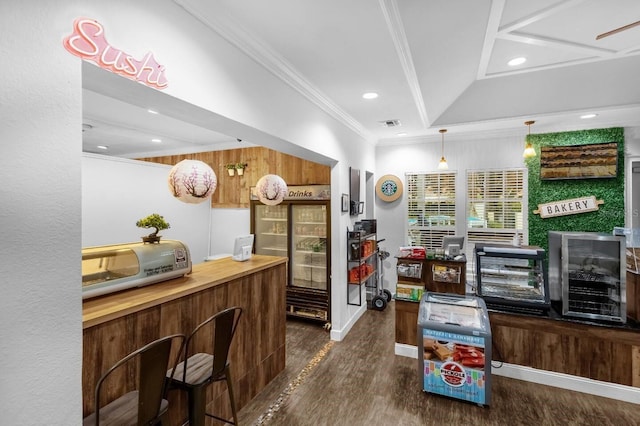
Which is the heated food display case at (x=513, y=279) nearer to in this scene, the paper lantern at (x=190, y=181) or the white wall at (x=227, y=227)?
the paper lantern at (x=190, y=181)

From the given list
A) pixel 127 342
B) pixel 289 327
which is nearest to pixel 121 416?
pixel 127 342

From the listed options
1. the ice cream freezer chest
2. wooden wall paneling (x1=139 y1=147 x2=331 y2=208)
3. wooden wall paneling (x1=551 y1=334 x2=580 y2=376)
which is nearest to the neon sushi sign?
the ice cream freezer chest

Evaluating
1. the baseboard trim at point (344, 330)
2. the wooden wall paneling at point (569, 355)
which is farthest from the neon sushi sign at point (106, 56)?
the wooden wall paneling at point (569, 355)

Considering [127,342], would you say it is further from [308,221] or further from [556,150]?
[556,150]

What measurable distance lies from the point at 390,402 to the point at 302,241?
2.47 meters

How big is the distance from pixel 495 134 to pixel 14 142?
5376 millimetres

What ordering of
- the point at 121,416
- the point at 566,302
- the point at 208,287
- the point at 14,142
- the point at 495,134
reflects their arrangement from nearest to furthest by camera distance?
the point at 14,142, the point at 121,416, the point at 208,287, the point at 566,302, the point at 495,134

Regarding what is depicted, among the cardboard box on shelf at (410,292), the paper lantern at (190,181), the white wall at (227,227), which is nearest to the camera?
the paper lantern at (190,181)

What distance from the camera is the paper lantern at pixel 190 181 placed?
91.2 inches

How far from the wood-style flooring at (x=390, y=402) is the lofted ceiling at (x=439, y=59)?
278 centimetres

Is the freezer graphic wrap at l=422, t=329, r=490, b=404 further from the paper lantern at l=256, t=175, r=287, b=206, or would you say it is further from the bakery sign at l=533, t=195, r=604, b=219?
Result: the bakery sign at l=533, t=195, r=604, b=219

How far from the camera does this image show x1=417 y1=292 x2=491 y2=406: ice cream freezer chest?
8.06ft

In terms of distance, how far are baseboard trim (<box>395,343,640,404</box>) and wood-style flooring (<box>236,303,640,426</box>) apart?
5 cm

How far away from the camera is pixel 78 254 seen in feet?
3.93
